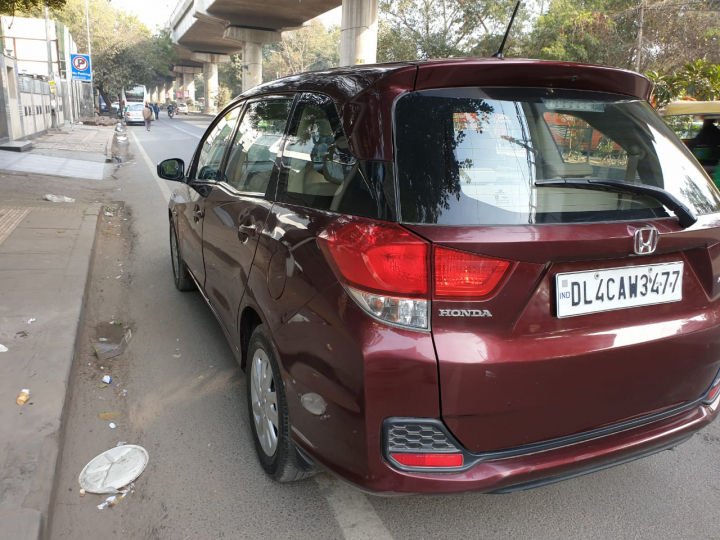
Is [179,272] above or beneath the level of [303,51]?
beneath

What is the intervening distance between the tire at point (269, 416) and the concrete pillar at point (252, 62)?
142 ft

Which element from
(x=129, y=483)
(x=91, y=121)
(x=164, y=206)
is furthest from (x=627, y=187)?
(x=91, y=121)

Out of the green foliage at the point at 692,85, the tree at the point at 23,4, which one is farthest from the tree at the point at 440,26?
the tree at the point at 23,4

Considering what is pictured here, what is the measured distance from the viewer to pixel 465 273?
1.85 meters

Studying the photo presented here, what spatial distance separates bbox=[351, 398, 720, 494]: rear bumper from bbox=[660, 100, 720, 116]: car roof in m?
6.02

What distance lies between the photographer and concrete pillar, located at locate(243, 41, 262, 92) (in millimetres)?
43625

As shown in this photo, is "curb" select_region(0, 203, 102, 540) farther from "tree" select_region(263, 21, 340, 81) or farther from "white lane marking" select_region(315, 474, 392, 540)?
"tree" select_region(263, 21, 340, 81)

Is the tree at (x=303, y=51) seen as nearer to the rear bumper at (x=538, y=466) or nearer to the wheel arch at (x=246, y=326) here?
the wheel arch at (x=246, y=326)

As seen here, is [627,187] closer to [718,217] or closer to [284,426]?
[718,217]

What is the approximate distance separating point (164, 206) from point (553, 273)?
8.82m

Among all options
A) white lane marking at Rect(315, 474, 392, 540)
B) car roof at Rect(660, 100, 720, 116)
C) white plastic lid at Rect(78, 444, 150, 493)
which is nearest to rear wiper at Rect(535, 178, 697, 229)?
white lane marking at Rect(315, 474, 392, 540)

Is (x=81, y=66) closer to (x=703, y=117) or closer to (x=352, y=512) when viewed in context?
(x=703, y=117)

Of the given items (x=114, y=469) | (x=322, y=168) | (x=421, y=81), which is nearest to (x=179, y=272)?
(x=114, y=469)

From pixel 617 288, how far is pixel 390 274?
808 mm
